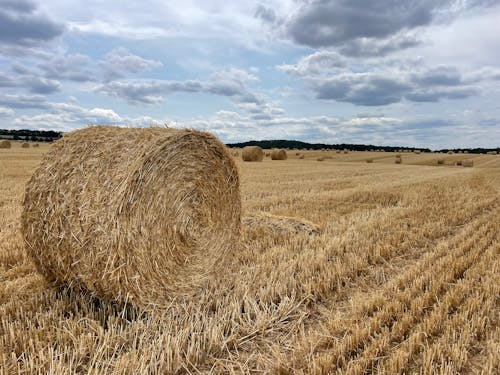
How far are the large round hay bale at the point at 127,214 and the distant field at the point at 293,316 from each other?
29 cm

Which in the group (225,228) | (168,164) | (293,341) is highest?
(168,164)

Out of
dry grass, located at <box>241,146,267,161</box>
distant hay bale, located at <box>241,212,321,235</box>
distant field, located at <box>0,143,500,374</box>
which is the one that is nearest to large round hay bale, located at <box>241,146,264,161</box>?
dry grass, located at <box>241,146,267,161</box>

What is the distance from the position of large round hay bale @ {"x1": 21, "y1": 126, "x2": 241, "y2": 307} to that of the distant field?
29cm

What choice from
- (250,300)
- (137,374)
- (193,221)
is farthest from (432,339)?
(193,221)

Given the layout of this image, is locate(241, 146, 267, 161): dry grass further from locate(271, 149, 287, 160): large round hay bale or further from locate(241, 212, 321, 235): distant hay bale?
locate(241, 212, 321, 235): distant hay bale

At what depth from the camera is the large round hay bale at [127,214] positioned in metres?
4.34

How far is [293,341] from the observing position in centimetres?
383

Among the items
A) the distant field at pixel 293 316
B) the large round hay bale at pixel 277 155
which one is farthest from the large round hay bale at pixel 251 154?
the distant field at pixel 293 316

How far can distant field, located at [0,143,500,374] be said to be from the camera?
340 cm

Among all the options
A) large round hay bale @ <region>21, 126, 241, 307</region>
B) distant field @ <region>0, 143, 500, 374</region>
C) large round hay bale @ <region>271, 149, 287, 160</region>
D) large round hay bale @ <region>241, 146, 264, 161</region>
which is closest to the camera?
distant field @ <region>0, 143, 500, 374</region>

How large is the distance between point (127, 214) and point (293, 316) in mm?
1979

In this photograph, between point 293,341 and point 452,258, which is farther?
point 452,258

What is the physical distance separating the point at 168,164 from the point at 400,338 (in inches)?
120

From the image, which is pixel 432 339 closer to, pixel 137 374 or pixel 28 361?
pixel 137 374
